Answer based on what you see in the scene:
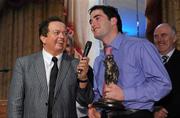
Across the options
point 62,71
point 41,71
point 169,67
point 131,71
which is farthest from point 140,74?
point 169,67

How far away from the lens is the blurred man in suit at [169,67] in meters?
2.54

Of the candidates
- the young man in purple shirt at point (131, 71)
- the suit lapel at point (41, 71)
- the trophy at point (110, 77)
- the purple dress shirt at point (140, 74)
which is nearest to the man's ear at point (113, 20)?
the young man in purple shirt at point (131, 71)

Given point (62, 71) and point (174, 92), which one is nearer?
point (62, 71)

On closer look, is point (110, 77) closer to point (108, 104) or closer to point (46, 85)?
point (108, 104)

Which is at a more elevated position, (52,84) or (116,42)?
(116,42)

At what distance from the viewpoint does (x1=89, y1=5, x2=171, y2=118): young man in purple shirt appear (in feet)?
6.02

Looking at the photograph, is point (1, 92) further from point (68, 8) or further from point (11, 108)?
point (11, 108)

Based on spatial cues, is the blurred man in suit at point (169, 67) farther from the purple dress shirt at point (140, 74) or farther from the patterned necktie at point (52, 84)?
the patterned necktie at point (52, 84)

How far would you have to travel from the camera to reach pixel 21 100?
7.71ft

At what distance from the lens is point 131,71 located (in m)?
1.91

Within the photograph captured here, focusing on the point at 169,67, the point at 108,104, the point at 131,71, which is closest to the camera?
the point at 108,104

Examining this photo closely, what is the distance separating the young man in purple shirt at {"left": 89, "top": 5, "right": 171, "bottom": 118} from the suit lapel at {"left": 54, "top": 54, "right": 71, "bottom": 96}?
1.22 ft

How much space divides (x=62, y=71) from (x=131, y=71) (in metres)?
0.67

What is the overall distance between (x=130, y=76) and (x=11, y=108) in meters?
0.96
